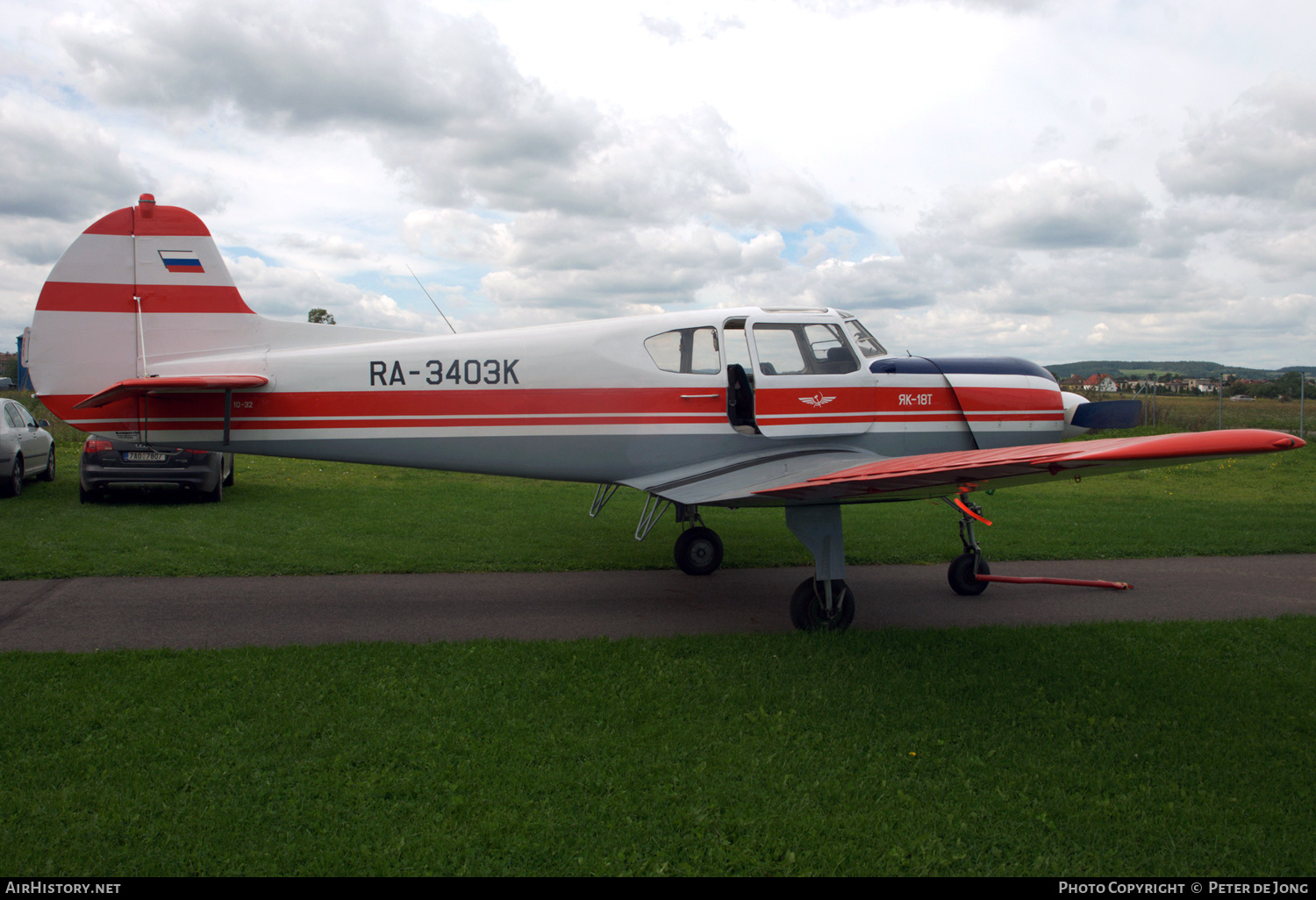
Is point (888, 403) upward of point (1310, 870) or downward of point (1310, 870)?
upward

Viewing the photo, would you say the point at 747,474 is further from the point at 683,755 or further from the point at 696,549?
the point at 683,755

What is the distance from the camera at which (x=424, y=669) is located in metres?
4.93

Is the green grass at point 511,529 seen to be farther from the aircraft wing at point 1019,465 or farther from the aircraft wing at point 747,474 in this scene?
the aircraft wing at point 1019,465

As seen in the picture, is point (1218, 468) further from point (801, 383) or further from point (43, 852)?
point (43, 852)

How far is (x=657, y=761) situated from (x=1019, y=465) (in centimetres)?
257

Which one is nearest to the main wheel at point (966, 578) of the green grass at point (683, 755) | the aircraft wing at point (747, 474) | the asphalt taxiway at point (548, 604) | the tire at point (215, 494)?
the asphalt taxiway at point (548, 604)

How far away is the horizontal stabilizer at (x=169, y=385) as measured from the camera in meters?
5.81

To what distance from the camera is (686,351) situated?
6883 millimetres

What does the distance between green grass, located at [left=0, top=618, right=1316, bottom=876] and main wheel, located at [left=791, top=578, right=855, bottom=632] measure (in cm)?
58

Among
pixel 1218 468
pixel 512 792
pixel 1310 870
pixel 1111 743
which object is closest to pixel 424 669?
pixel 512 792

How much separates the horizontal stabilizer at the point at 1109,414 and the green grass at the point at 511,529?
2.53 metres

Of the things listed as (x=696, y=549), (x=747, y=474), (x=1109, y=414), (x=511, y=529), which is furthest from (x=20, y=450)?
(x=1109, y=414)

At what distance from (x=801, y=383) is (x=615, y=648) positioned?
298cm

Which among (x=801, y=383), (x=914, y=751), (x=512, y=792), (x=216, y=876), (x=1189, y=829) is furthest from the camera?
(x=801, y=383)
